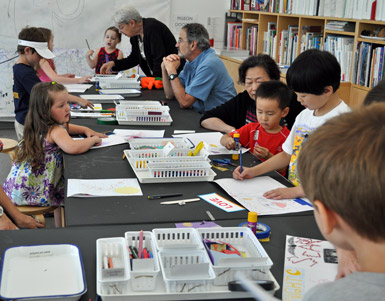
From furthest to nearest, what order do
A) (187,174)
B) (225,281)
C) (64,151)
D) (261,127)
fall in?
(261,127) < (64,151) < (187,174) < (225,281)

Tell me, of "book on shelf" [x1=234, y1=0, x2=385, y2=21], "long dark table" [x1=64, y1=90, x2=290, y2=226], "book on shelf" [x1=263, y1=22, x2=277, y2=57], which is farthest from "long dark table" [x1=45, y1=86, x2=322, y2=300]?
"book on shelf" [x1=263, y1=22, x2=277, y2=57]

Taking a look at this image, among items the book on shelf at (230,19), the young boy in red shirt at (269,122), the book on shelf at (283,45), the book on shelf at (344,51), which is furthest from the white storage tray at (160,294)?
the book on shelf at (230,19)

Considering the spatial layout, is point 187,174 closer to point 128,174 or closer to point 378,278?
point 128,174

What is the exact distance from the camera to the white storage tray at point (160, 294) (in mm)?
1038

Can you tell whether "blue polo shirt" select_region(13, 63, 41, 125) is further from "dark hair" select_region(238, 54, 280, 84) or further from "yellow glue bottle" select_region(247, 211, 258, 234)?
"yellow glue bottle" select_region(247, 211, 258, 234)

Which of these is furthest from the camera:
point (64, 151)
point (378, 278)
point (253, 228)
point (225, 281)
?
point (64, 151)

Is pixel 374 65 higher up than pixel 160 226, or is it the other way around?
pixel 374 65

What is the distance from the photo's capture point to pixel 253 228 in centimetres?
136

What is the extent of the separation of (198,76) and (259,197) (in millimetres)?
1717

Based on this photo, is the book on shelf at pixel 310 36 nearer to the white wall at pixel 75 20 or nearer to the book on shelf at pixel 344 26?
the book on shelf at pixel 344 26

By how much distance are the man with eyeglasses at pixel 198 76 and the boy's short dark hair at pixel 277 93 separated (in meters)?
0.92

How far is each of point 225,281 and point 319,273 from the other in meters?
0.25

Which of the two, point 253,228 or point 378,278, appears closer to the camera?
point 378,278

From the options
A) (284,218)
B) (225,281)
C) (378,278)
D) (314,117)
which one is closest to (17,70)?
(314,117)
